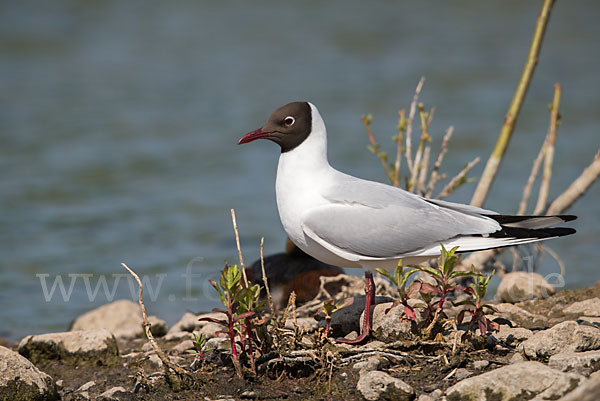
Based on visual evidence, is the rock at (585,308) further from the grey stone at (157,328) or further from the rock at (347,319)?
the grey stone at (157,328)

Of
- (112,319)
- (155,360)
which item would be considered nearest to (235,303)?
(155,360)

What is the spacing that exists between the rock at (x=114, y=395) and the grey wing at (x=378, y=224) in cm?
128

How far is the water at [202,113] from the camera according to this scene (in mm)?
8195

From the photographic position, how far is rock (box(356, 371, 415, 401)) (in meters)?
3.58

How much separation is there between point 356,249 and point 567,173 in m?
6.50

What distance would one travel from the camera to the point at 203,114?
13031mm

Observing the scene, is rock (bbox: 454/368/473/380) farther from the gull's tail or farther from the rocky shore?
the gull's tail

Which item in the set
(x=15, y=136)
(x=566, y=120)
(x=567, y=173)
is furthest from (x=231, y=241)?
(x=566, y=120)

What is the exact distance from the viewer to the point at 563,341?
3859mm

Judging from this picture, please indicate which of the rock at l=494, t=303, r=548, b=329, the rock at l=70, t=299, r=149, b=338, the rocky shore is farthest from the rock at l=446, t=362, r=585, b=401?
the rock at l=70, t=299, r=149, b=338

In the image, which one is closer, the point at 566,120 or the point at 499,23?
the point at 566,120

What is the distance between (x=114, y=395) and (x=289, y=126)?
1776mm

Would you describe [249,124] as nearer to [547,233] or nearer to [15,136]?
[15,136]

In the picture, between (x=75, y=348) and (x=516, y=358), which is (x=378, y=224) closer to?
(x=516, y=358)
